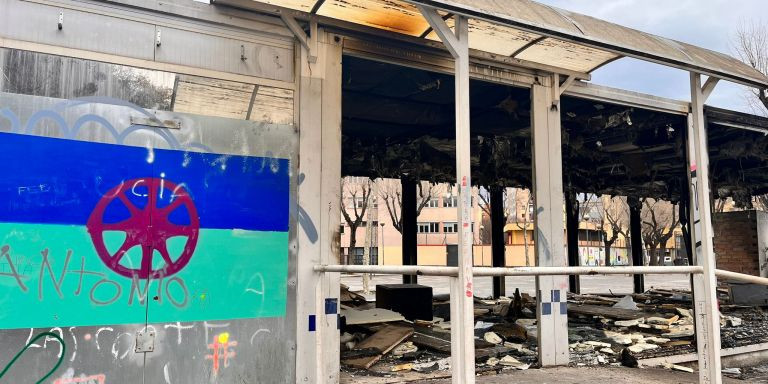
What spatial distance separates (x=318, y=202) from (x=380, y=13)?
2.09 m

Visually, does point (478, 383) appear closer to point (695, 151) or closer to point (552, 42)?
point (695, 151)

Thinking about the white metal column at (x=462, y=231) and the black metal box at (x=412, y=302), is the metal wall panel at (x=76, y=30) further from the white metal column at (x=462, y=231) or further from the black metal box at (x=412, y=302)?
the black metal box at (x=412, y=302)

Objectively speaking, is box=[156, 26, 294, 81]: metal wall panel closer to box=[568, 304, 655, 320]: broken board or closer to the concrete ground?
the concrete ground

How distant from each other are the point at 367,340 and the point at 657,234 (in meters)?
34.3

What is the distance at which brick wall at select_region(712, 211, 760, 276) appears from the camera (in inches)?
664

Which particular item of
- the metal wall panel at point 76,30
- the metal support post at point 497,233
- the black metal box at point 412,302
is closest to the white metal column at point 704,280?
the metal wall panel at point 76,30

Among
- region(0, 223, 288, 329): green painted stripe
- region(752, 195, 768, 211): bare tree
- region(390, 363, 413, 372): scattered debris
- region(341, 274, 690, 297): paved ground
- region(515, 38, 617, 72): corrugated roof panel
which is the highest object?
region(515, 38, 617, 72): corrugated roof panel

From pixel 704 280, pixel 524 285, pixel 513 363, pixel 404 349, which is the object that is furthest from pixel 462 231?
pixel 524 285

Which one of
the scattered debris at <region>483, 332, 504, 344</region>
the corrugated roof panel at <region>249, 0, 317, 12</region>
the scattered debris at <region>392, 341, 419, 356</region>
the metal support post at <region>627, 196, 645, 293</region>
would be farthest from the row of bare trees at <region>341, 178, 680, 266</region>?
the corrugated roof panel at <region>249, 0, 317, 12</region>

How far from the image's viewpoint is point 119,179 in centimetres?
498

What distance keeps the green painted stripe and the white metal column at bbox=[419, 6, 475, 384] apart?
2.07 m

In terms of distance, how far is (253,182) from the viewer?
5.62 meters

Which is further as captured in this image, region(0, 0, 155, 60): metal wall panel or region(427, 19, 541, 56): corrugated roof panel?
region(427, 19, 541, 56): corrugated roof panel

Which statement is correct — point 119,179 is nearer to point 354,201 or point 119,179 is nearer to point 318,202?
point 318,202
